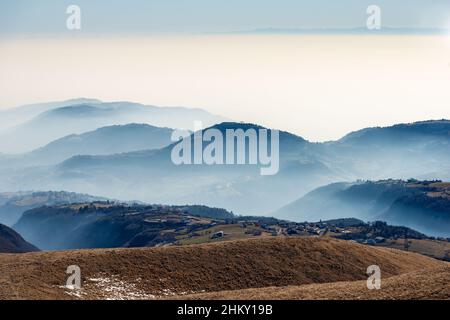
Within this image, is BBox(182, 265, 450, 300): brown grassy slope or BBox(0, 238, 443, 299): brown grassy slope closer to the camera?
BBox(182, 265, 450, 300): brown grassy slope

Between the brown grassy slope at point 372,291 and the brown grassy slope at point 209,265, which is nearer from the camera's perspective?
the brown grassy slope at point 372,291

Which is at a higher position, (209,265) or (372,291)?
(372,291)

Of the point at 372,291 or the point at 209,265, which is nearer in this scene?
the point at 372,291
